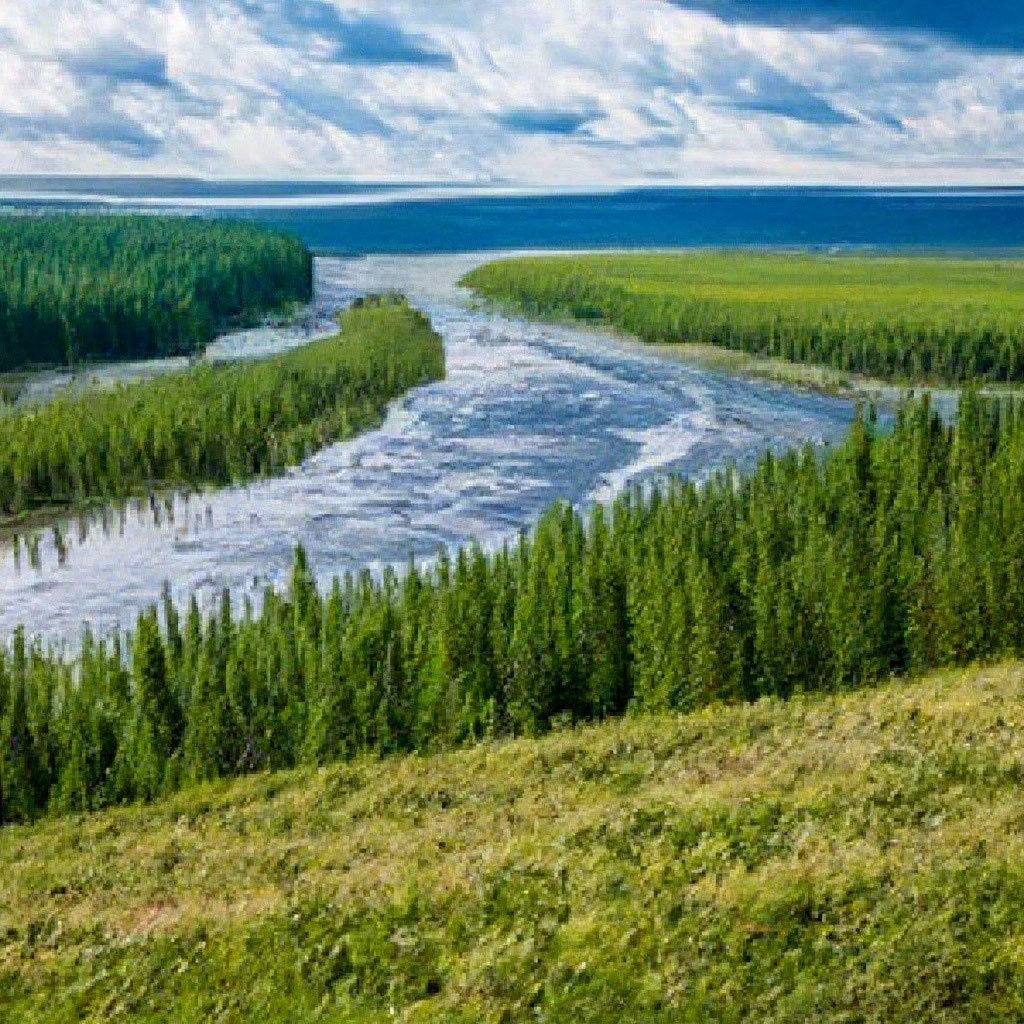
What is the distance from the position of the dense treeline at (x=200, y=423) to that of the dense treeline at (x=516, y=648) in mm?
27393

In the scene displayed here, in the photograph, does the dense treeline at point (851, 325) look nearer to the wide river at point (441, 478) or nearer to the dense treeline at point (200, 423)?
the wide river at point (441, 478)

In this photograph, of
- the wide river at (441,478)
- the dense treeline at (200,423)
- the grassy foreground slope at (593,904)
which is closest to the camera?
the grassy foreground slope at (593,904)

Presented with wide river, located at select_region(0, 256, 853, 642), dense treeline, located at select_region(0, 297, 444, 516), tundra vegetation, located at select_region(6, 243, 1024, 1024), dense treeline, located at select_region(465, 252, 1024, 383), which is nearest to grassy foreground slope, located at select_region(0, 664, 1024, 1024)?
tundra vegetation, located at select_region(6, 243, 1024, 1024)

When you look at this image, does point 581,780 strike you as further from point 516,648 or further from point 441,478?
point 441,478

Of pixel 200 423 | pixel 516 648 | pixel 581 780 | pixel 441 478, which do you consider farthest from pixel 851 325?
pixel 581 780

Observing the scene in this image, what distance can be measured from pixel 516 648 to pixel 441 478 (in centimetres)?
4171

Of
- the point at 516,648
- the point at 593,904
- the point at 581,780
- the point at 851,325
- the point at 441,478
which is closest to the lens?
the point at 593,904

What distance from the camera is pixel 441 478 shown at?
334 ft

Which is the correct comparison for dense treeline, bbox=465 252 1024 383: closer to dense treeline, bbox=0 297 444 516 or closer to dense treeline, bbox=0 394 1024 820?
dense treeline, bbox=0 297 444 516

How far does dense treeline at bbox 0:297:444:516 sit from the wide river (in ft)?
10.5

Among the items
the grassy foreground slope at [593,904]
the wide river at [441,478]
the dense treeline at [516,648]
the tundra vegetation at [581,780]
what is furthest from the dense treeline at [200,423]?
the grassy foreground slope at [593,904]

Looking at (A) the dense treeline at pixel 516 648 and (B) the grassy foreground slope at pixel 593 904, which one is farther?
(A) the dense treeline at pixel 516 648

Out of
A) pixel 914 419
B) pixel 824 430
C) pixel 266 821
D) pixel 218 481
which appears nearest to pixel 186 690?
pixel 266 821

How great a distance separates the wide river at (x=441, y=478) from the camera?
3118 inches
